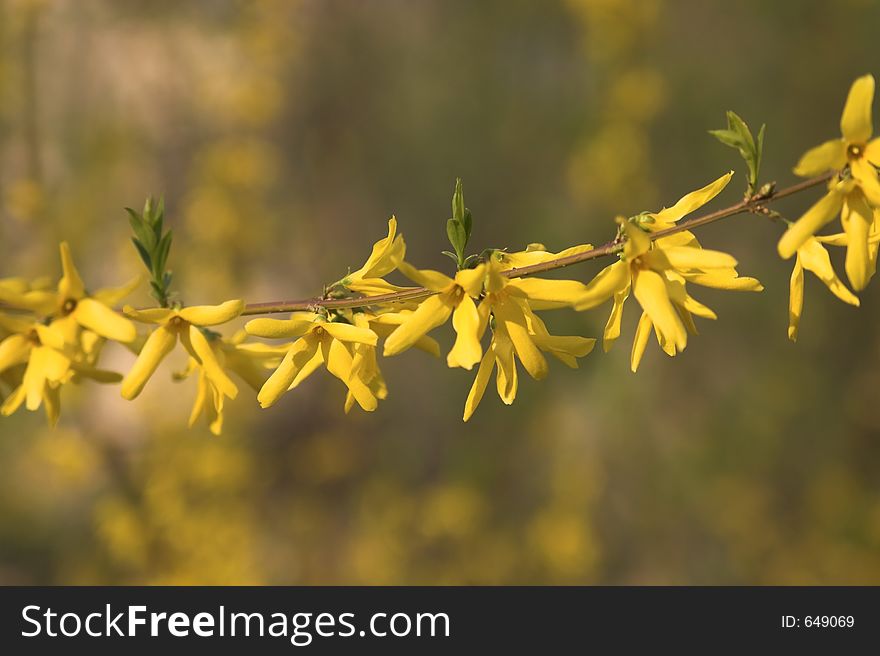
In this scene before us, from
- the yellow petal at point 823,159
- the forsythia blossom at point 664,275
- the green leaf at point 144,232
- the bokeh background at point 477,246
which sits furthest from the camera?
the bokeh background at point 477,246

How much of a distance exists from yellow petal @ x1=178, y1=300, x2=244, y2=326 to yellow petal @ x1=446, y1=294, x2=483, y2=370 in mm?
331

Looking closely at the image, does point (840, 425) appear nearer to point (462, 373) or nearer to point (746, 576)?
point (746, 576)

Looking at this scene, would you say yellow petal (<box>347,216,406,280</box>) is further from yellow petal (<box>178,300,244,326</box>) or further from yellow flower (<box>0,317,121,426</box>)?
yellow flower (<box>0,317,121,426</box>)

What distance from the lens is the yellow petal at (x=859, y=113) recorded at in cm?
89

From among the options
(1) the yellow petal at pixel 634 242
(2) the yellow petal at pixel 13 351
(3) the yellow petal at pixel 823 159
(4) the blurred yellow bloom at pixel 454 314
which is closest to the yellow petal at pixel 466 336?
(4) the blurred yellow bloom at pixel 454 314

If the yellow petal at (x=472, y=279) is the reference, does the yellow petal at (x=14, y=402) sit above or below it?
below

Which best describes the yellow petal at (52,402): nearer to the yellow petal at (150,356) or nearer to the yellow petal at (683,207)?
the yellow petal at (150,356)

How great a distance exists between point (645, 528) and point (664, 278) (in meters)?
3.72

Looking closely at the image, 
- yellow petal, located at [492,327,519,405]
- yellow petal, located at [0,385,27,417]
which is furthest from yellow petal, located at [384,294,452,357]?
yellow petal, located at [0,385,27,417]

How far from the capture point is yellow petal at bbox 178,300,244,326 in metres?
1.09

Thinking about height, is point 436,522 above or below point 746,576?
above

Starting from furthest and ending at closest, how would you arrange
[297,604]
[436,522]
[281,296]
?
[281,296] < [436,522] < [297,604]

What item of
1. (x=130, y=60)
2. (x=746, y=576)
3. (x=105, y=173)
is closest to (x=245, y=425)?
(x=105, y=173)

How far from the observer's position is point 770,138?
432cm
